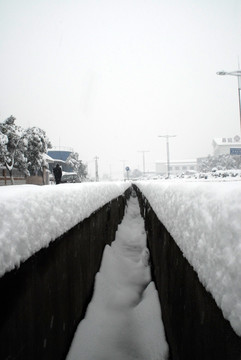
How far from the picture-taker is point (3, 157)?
27.5 metres

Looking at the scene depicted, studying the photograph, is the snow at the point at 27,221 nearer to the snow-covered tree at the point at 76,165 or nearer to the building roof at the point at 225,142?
the snow-covered tree at the point at 76,165

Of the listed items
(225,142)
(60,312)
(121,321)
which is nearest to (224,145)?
(225,142)

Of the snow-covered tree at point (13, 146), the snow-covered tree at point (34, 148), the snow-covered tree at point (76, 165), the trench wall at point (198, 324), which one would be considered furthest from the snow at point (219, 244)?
the snow-covered tree at point (76, 165)

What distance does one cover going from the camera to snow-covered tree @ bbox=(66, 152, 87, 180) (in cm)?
6394

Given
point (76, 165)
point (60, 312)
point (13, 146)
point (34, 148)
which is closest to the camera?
point (60, 312)

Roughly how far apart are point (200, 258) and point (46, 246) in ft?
2.60

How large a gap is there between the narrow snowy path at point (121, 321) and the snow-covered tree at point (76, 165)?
6106cm

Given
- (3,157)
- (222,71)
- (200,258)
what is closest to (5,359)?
(200,258)

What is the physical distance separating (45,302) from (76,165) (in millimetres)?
64470

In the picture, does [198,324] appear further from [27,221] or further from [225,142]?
[225,142]

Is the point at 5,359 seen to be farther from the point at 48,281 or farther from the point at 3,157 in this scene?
the point at 3,157

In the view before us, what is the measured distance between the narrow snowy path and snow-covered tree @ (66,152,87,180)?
61.1m

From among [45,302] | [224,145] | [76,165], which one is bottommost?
[45,302]

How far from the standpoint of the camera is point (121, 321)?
2.56 meters
